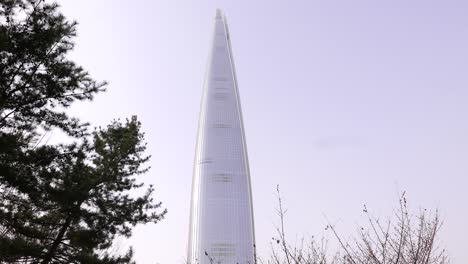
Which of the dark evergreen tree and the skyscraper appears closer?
→ the dark evergreen tree

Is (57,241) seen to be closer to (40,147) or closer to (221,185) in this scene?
(40,147)

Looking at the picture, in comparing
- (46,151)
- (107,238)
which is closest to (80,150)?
(46,151)

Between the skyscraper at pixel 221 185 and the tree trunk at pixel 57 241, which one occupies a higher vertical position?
the skyscraper at pixel 221 185

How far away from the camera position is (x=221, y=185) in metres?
104

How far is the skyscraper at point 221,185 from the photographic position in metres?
101

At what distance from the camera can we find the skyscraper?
101312 millimetres

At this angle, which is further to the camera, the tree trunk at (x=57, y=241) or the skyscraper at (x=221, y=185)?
the skyscraper at (x=221, y=185)

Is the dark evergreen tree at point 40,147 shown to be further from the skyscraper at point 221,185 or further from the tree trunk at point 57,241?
the skyscraper at point 221,185

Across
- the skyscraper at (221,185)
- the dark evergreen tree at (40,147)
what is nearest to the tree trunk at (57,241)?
the dark evergreen tree at (40,147)

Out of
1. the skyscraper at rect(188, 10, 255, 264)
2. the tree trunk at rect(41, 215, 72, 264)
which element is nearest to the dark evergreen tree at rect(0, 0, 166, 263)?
the tree trunk at rect(41, 215, 72, 264)

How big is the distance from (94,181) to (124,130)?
13.7 feet

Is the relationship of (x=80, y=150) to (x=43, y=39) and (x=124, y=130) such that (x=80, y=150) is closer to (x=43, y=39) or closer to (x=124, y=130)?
(x=43, y=39)

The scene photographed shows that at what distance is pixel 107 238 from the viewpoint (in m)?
17.7

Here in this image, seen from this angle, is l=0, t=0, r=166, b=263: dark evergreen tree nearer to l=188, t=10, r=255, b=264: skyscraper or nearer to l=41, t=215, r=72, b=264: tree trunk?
l=41, t=215, r=72, b=264: tree trunk
